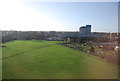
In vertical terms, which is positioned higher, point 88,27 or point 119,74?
point 88,27

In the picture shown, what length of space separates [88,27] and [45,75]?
36644mm

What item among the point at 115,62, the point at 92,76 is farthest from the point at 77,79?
the point at 115,62

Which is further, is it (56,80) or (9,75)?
(9,75)

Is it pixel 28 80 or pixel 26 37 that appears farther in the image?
pixel 26 37

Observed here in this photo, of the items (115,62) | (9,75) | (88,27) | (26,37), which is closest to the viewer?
(9,75)

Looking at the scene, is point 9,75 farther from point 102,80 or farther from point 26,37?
point 26,37

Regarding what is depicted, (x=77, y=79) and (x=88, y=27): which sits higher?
(x=88, y=27)

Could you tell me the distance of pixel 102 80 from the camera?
6.48 meters

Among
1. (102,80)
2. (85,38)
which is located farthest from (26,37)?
(102,80)

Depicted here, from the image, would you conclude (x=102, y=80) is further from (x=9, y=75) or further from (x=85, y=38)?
(x=85, y=38)

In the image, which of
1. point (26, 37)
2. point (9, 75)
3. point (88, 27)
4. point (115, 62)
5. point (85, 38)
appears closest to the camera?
point (9, 75)

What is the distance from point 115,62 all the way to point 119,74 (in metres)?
2.52

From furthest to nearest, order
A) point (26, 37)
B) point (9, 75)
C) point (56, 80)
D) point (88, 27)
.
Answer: point (88, 27), point (26, 37), point (9, 75), point (56, 80)

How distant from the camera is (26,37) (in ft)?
127
